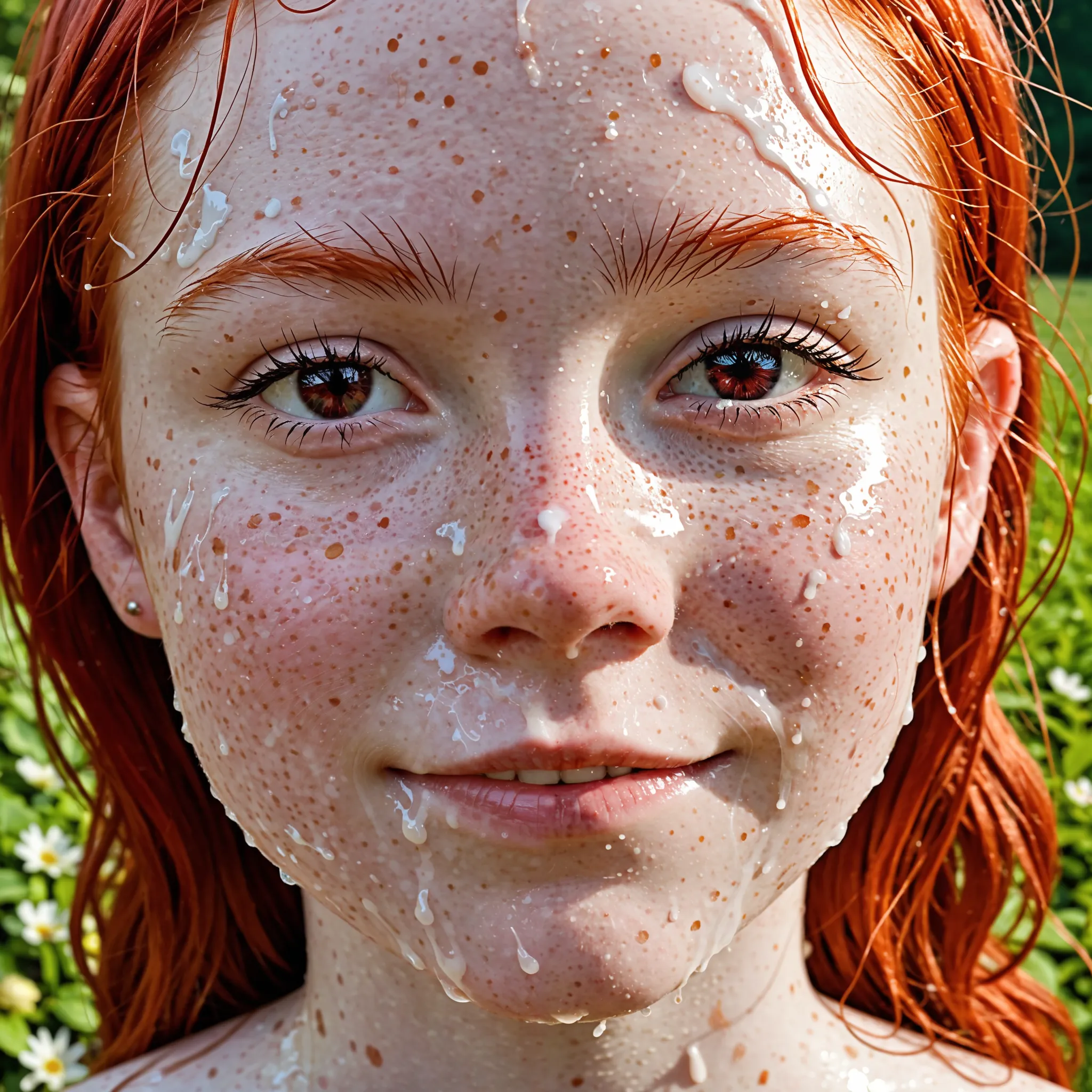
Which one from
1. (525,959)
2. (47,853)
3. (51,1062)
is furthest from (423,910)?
(47,853)

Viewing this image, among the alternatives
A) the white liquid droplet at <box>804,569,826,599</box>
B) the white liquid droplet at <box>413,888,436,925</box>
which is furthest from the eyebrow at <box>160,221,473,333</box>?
the white liquid droplet at <box>413,888,436,925</box>

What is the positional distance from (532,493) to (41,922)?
62.8 inches

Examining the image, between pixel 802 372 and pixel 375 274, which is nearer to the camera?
pixel 375 274

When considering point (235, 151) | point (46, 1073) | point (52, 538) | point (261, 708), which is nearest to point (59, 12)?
point (235, 151)

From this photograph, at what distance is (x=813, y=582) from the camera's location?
1286mm

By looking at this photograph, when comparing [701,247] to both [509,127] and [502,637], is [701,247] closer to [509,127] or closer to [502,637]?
[509,127]

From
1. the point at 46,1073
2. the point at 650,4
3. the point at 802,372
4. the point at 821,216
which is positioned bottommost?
the point at 46,1073

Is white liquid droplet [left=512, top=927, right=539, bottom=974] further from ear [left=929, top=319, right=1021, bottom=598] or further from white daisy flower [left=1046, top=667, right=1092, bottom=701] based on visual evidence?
white daisy flower [left=1046, top=667, right=1092, bottom=701]

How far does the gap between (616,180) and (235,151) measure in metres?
0.39

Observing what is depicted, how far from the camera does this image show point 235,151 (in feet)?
4.24

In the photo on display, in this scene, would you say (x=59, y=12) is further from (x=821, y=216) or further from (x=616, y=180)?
(x=821, y=216)

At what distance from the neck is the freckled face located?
0.25 metres

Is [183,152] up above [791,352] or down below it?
above

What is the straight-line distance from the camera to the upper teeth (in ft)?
4.13
